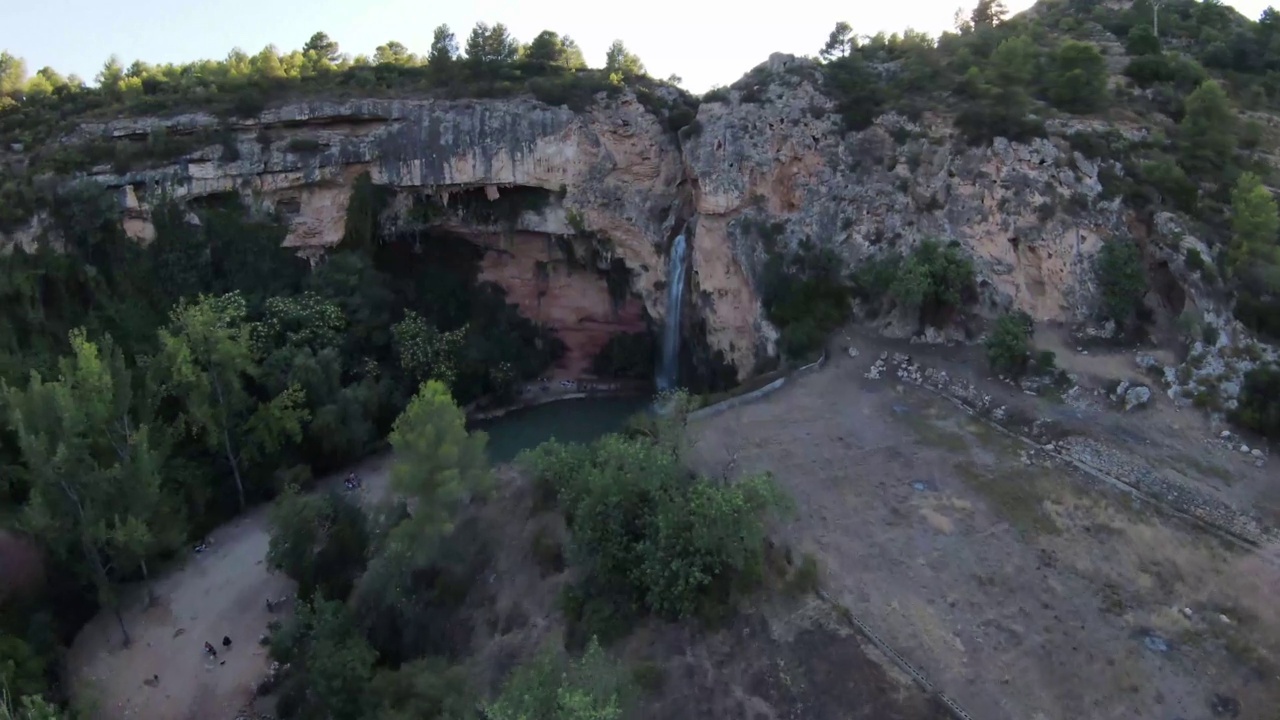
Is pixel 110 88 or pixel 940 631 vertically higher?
pixel 110 88

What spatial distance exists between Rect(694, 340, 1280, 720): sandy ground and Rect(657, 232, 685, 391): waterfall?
12.2 meters

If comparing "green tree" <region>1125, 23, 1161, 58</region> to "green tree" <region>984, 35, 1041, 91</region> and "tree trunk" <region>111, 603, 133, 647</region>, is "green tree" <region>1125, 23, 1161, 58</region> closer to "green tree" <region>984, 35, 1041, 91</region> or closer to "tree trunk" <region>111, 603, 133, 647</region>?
"green tree" <region>984, 35, 1041, 91</region>

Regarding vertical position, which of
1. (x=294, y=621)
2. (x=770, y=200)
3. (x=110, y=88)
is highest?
(x=110, y=88)

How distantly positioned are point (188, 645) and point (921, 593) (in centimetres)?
2017

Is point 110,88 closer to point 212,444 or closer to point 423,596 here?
point 212,444

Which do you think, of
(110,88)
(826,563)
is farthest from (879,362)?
(110,88)

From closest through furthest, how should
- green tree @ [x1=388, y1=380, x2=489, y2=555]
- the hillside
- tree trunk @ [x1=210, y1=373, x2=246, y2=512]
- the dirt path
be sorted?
green tree @ [x1=388, y1=380, x2=489, y2=555] < the dirt path < the hillside < tree trunk @ [x1=210, y1=373, x2=246, y2=512]

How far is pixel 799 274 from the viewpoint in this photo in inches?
1314

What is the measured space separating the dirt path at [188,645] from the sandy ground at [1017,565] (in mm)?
14313

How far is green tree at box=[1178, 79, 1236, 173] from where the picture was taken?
3081 centimetres

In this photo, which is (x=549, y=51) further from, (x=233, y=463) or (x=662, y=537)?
(x=662, y=537)

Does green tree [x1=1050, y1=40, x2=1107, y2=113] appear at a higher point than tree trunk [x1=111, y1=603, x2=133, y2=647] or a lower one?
higher

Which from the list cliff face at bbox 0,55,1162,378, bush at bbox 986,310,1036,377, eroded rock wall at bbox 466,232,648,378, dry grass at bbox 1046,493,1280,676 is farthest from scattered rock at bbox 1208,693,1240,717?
eroded rock wall at bbox 466,232,648,378

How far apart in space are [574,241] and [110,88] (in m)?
23.5
